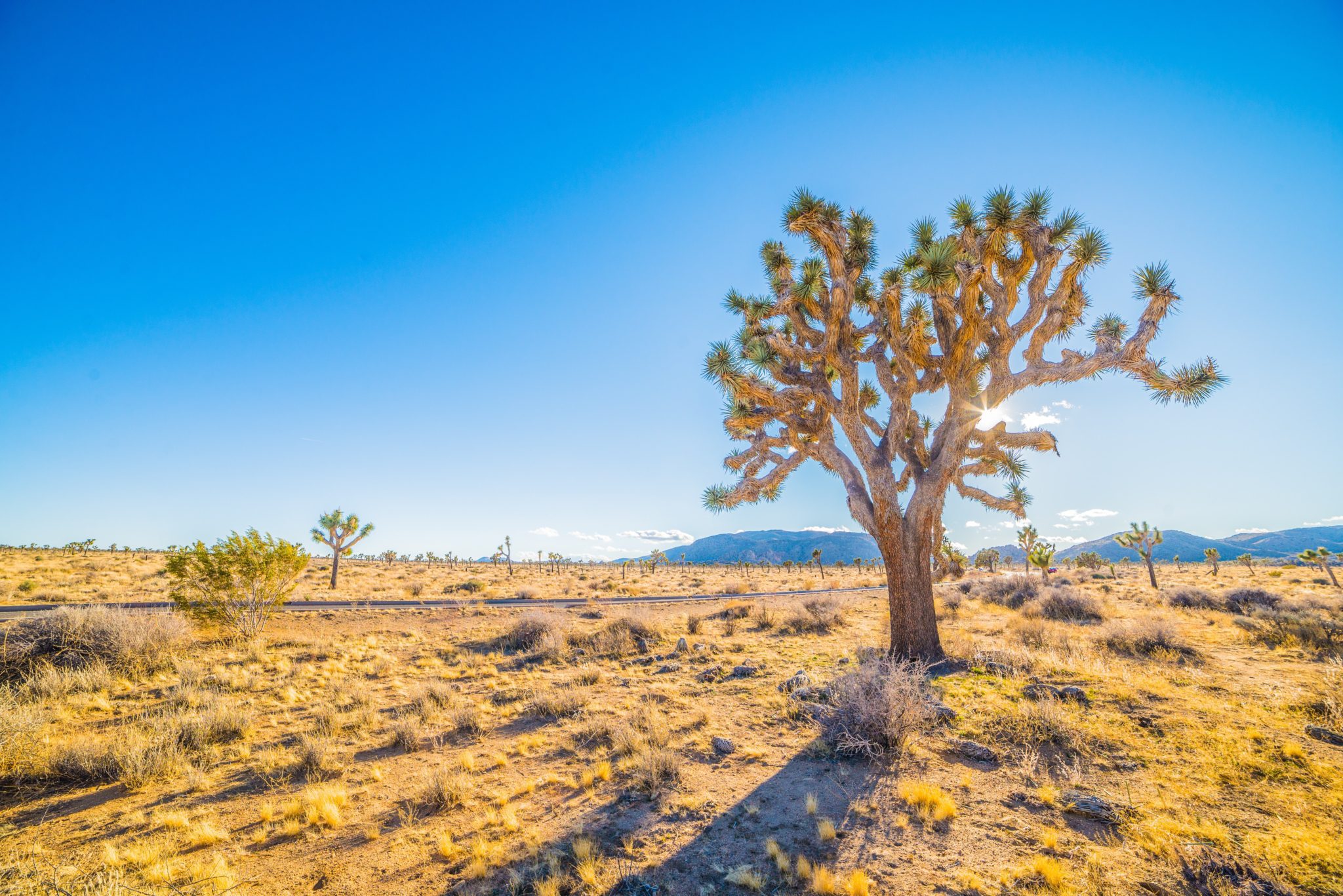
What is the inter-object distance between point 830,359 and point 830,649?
7466mm

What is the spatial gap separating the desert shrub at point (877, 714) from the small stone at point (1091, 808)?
1.74 m

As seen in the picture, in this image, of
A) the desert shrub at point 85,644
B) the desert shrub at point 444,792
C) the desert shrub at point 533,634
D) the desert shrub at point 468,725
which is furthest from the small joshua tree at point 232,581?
the desert shrub at point 444,792

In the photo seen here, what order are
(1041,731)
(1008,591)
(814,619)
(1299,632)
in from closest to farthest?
(1041,731) → (1299,632) → (814,619) → (1008,591)

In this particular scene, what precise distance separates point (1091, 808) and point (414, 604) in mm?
24656

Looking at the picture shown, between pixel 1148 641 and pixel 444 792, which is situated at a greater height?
pixel 444 792

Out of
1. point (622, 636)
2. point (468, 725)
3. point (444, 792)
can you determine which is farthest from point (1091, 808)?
point (622, 636)

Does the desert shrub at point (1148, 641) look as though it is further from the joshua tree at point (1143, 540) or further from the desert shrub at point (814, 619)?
the joshua tree at point (1143, 540)

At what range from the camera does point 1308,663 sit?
9.65 metres

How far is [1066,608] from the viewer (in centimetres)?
1694

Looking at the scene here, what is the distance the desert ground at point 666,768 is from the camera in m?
4.18

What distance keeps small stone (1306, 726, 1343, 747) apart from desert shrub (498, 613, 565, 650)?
43.1 ft

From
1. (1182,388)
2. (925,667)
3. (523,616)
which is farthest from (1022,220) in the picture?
(523,616)

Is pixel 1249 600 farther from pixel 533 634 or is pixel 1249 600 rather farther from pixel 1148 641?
pixel 533 634

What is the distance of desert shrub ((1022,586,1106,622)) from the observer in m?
16.2
